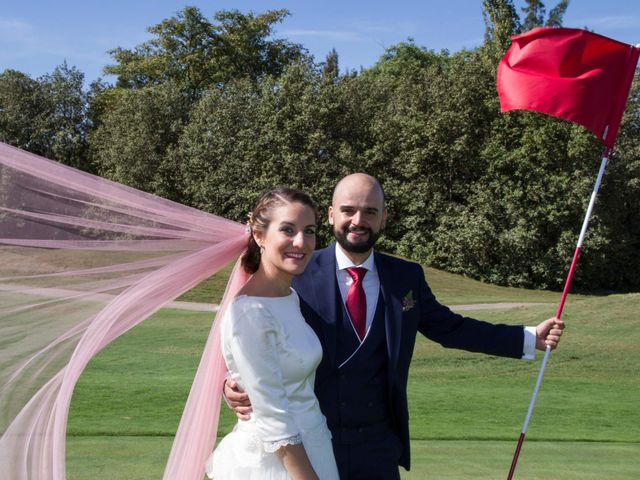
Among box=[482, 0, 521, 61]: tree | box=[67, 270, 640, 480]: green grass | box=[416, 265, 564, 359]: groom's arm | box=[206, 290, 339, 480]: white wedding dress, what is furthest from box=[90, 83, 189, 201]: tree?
box=[206, 290, 339, 480]: white wedding dress

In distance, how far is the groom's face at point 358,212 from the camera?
11.5 feet

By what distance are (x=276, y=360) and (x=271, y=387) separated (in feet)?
0.29

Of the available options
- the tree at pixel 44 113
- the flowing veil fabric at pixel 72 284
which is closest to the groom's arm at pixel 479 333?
the flowing veil fabric at pixel 72 284

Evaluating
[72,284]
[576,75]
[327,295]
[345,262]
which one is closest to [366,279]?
[345,262]

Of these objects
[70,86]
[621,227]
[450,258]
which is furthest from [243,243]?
[70,86]

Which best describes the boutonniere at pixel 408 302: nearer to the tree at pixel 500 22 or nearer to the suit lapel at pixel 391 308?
the suit lapel at pixel 391 308

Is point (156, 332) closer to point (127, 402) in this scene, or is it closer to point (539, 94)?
point (127, 402)

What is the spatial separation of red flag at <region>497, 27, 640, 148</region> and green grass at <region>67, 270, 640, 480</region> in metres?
2.61

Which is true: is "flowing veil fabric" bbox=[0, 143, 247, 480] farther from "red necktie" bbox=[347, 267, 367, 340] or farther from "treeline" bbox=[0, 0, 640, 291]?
"treeline" bbox=[0, 0, 640, 291]

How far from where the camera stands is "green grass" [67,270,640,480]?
6090 millimetres

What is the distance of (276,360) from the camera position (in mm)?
2656

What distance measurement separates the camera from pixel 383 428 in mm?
3439

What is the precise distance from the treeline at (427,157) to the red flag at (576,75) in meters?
25.7

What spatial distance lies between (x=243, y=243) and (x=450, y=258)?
28.0 metres
